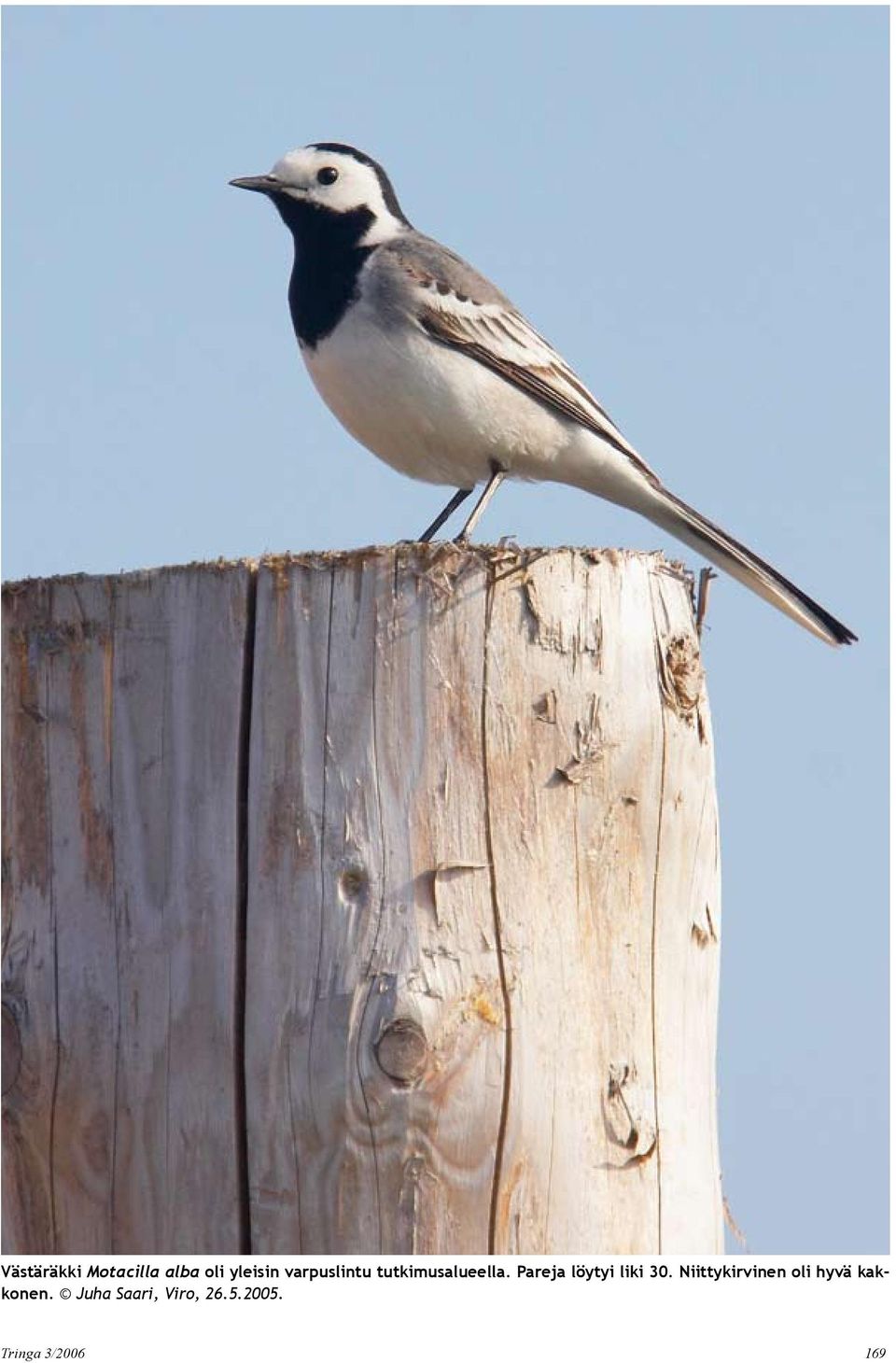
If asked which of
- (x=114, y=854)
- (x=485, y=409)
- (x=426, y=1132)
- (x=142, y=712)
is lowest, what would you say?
(x=426, y=1132)

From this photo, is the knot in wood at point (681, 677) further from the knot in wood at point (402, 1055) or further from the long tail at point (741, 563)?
the long tail at point (741, 563)

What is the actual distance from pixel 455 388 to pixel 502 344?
47 centimetres

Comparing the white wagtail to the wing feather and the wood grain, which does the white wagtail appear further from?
the wood grain

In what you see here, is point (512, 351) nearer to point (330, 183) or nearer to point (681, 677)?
point (330, 183)

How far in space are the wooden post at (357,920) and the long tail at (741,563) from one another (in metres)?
2.51

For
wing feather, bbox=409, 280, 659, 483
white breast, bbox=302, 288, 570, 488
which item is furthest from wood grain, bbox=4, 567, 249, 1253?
wing feather, bbox=409, 280, 659, 483

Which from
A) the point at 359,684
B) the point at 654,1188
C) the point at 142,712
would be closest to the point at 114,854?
the point at 142,712

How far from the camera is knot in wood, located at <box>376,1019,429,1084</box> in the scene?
4.16m

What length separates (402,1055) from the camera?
4.16m

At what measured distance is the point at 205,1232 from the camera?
14.0ft

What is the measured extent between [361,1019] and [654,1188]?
35.5 inches

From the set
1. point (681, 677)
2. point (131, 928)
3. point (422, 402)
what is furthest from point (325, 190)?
point (131, 928)

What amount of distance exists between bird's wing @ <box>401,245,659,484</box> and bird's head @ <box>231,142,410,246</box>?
62 centimetres

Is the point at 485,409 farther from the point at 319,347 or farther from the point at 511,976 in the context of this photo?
the point at 511,976
